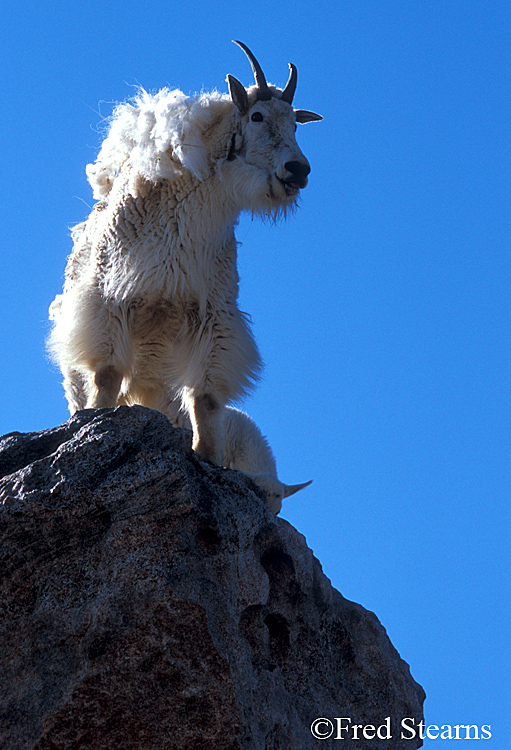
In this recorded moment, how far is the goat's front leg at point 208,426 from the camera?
5.69 metres

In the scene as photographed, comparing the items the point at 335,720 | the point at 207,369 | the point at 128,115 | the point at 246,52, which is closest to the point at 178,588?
the point at 335,720

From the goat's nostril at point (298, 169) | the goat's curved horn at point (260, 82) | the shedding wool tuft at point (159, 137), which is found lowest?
the goat's nostril at point (298, 169)

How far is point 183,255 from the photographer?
5.91m

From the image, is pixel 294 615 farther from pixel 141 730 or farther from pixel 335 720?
pixel 141 730

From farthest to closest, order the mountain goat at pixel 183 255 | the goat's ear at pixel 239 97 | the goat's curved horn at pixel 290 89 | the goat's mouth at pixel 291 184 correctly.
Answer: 1. the goat's curved horn at pixel 290 89
2. the goat's ear at pixel 239 97
3. the goat's mouth at pixel 291 184
4. the mountain goat at pixel 183 255

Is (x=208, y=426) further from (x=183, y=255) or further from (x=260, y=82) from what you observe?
(x=260, y=82)

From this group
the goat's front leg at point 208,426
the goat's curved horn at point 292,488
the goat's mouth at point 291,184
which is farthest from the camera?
the goat's curved horn at point 292,488

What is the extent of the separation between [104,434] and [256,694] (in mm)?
1421

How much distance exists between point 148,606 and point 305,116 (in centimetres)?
451

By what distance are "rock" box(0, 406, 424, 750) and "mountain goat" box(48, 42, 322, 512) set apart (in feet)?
4.13

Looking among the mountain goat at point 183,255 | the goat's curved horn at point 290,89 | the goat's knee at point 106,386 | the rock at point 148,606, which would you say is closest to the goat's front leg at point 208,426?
the mountain goat at point 183,255

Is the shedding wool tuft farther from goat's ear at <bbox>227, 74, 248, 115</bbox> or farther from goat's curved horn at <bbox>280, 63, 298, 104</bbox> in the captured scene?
goat's curved horn at <bbox>280, 63, 298, 104</bbox>

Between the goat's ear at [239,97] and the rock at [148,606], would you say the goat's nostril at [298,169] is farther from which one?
the rock at [148,606]

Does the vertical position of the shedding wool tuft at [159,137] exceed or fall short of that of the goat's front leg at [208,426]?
it exceeds it
